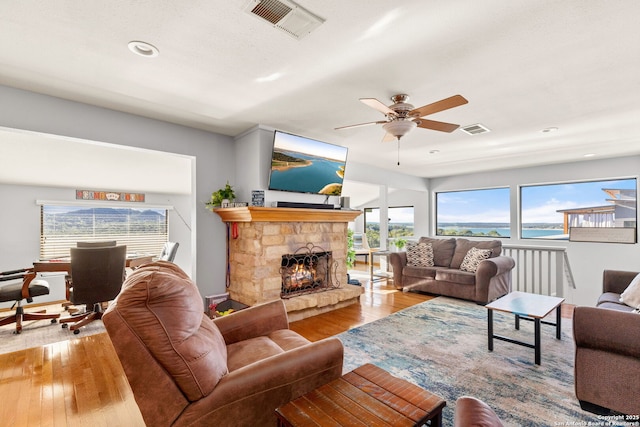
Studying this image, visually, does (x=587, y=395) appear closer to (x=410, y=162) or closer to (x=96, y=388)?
(x=96, y=388)

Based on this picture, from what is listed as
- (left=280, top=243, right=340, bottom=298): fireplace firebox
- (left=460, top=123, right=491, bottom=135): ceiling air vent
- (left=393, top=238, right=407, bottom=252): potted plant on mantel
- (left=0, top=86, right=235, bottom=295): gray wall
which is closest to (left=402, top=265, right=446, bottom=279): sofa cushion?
(left=393, top=238, right=407, bottom=252): potted plant on mantel

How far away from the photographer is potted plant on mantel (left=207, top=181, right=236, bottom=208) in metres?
3.92

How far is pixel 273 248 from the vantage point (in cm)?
384

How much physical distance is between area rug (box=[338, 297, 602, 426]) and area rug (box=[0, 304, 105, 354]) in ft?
9.68

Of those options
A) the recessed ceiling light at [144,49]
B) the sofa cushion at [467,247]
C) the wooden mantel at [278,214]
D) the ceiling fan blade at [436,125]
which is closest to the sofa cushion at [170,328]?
the recessed ceiling light at [144,49]

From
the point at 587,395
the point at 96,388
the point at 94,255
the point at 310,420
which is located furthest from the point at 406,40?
the point at 94,255

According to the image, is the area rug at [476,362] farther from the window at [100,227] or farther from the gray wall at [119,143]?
the window at [100,227]

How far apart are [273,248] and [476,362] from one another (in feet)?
8.02

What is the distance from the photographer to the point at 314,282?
453 cm

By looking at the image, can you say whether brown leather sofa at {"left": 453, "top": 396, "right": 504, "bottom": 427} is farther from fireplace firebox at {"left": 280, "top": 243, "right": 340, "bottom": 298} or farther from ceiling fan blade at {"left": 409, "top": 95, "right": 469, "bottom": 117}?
fireplace firebox at {"left": 280, "top": 243, "right": 340, "bottom": 298}

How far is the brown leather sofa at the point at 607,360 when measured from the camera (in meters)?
1.77

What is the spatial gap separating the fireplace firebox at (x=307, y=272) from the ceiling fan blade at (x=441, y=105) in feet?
7.60

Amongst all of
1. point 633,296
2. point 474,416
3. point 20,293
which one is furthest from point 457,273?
point 20,293

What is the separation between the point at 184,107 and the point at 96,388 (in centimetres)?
264
